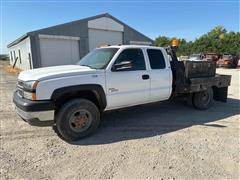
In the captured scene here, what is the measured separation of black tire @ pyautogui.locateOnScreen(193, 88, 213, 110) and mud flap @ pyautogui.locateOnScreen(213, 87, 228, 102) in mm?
588

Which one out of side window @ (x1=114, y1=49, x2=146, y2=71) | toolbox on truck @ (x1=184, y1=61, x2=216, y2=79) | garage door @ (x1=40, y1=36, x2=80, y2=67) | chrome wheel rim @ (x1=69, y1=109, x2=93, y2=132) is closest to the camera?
chrome wheel rim @ (x1=69, y1=109, x2=93, y2=132)

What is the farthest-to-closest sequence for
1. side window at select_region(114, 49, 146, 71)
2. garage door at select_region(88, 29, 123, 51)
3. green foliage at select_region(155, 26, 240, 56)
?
green foliage at select_region(155, 26, 240, 56), garage door at select_region(88, 29, 123, 51), side window at select_region(114, 49, 146, 71)

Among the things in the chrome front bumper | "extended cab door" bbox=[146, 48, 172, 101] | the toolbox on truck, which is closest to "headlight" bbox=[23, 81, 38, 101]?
the chrome front bumper

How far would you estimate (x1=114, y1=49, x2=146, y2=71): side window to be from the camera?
4789 millimetres

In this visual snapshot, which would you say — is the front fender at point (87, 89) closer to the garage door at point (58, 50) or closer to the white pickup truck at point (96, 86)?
the white pickup truck at point (96, 86)

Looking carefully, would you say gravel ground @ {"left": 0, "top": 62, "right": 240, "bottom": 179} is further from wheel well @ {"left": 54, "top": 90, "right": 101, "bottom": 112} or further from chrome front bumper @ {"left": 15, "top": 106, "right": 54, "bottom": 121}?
wheel well @ {"left": 54, "top": 90, "right": 101, "bottom": 112}

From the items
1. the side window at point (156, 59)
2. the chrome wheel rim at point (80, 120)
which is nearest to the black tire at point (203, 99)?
the side window at point (156, 59)

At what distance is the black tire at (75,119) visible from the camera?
410cm

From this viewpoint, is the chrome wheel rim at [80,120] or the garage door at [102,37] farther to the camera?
the garage door at [102,37]

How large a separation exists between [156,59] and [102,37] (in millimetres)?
15028

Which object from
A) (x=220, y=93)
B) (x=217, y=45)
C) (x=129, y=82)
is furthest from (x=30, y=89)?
(x=217, y=45)

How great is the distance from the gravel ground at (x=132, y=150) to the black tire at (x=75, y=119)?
6.9 inches

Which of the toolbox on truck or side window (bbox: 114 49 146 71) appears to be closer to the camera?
side window (bbox: 114 49 146 71)

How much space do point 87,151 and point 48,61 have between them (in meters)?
13.9
